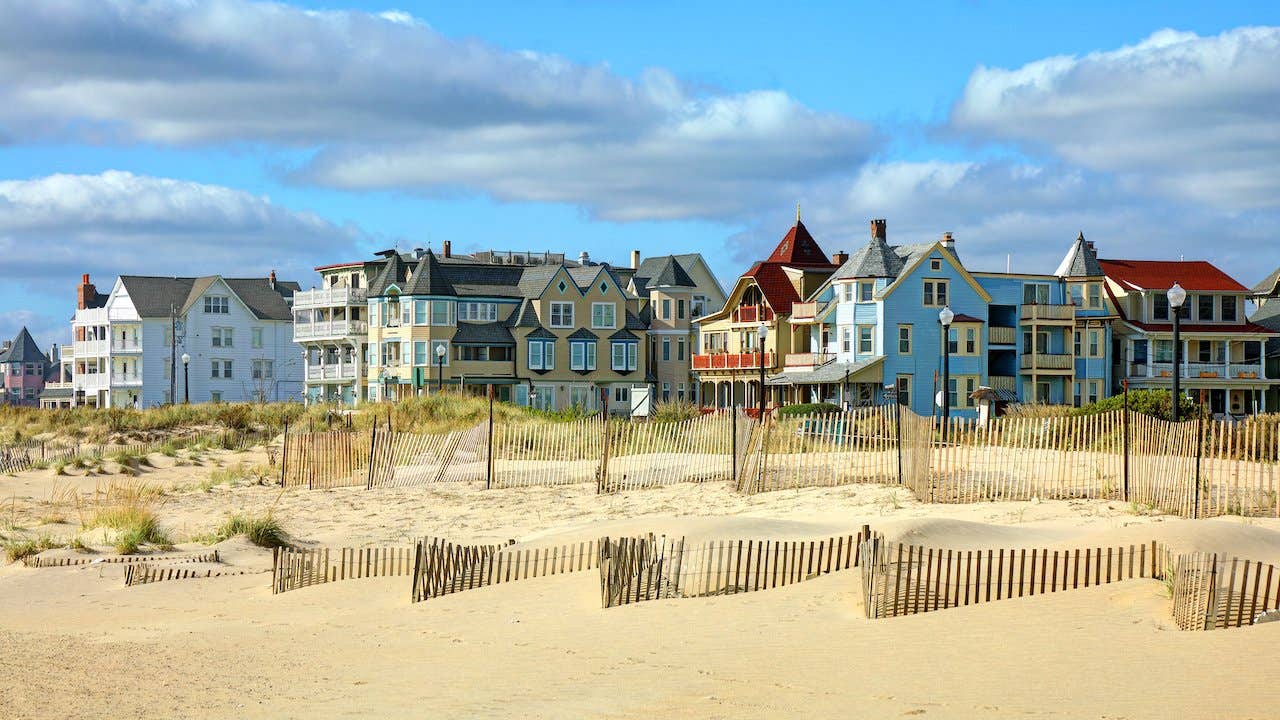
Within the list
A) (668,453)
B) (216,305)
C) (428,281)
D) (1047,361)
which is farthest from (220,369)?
(668,453)

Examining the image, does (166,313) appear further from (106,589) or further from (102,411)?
(106,589)

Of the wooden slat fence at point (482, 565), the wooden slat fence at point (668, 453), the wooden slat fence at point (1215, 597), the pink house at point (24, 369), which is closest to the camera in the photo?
the wooden slat fence at point (1215, 597)

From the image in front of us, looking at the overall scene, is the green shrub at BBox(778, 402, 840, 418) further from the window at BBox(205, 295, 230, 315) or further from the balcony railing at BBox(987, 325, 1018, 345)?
the window at BBox(205, 295, 230, 315)

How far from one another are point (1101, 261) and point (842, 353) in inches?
694

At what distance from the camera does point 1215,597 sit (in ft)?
37.3

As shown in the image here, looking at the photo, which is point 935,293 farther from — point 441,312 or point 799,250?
point 441,312

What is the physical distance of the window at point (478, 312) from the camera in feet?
236

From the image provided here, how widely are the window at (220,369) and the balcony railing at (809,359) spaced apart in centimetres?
Answer: 3855

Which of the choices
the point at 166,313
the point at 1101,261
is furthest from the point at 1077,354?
the point at 166,313

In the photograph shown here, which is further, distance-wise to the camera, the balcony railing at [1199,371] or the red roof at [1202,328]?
the red roof at [1202,328]

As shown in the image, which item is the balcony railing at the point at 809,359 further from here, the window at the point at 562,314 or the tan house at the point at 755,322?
the window at the point at 562,314

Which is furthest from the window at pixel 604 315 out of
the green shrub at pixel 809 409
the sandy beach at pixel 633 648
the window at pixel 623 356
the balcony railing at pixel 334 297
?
the sandy beach at pixel 633 648

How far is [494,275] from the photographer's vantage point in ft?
245

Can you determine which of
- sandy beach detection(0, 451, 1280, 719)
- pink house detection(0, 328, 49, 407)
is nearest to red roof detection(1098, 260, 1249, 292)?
sandy beach detection(0, 451, 1280, 719)
